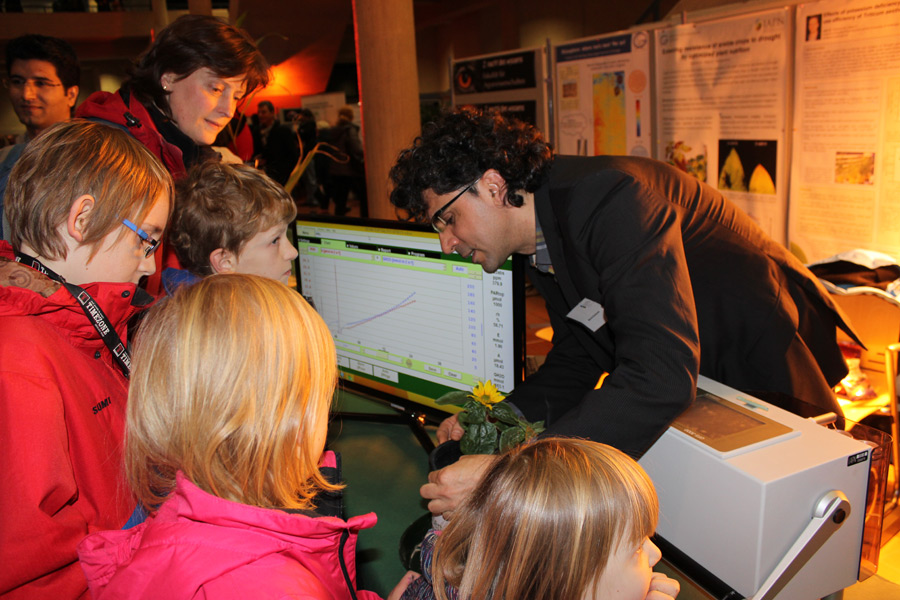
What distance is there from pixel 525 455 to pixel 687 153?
131 inches

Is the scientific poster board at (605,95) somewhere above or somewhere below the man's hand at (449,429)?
above

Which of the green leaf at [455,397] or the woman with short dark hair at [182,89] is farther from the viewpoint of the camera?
the woman with short dark hair at [182,89]

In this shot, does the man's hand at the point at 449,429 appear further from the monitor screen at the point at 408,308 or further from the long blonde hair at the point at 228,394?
the long blonde hair at the point at 228,394

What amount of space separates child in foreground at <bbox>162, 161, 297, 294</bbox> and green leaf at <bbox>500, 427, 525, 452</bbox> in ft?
2.55

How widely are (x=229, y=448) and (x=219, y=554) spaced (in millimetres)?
160

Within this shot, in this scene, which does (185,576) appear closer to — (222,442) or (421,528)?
(222,442)

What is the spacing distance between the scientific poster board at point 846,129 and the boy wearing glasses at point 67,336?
2.89m

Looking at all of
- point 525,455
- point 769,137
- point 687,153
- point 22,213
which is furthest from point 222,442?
point 687,153

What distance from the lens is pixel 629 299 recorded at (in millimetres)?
1160

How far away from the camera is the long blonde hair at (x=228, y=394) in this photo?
0.92 m

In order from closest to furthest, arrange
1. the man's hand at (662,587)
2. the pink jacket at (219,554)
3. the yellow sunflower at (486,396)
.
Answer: the pink jacket at (219,554), the man's hand at (662,587), the yellow sunflower at (486,396)

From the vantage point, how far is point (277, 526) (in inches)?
34.1

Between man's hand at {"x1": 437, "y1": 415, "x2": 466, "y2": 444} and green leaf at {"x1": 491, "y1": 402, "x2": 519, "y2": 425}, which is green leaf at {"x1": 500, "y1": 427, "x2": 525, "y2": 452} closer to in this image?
green leaf at {"x1": 491, "y1": 402, "x2": 519, "y2": 425}

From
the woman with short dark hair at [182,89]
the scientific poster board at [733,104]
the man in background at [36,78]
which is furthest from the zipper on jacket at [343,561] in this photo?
the scientific poster board at [733,104]
